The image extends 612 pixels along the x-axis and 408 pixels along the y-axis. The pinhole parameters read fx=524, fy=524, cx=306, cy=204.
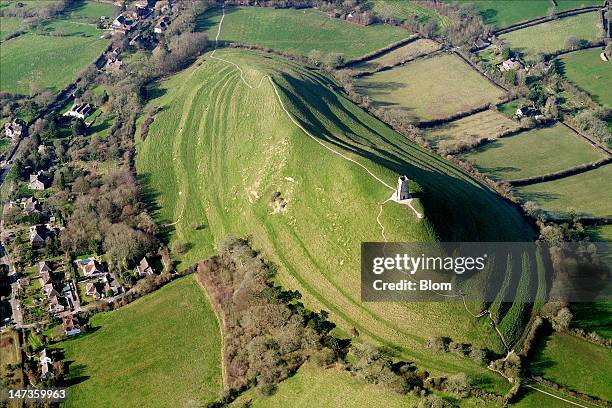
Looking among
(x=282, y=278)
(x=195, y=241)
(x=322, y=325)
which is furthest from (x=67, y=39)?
(x=322, y=325)

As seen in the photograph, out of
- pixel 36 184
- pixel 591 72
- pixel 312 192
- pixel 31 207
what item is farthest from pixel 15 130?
pixel 591 72

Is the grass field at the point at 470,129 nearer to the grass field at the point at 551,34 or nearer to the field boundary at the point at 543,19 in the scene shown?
the grass field at the point at 551,34

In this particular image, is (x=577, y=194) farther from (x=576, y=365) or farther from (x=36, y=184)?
(x=36, y=184)

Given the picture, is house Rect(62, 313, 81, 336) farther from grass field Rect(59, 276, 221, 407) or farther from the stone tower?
the stone tower

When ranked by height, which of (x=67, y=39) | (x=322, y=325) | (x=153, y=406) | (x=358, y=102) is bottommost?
(x=153, y=406)

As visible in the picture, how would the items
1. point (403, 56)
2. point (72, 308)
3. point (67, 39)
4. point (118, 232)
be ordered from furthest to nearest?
point (67, 39)
point (403, 56)
point (118, 232)
point (72, 308)

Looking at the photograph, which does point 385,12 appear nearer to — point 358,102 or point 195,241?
point 358,102

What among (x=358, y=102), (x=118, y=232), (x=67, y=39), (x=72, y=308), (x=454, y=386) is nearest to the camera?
(x=454, y=386)
